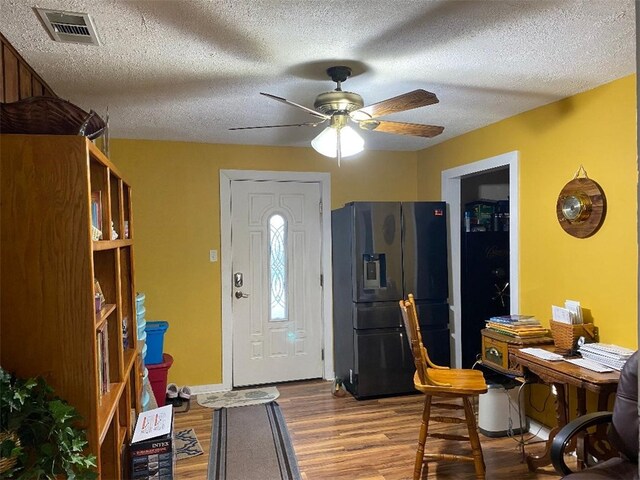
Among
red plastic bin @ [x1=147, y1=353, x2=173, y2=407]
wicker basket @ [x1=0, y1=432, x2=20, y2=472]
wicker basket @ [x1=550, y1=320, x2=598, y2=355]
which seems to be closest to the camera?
wicker basket @ [x1=0, y1=432, x2=20, y2=472]

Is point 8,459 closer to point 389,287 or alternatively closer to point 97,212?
point 97,212

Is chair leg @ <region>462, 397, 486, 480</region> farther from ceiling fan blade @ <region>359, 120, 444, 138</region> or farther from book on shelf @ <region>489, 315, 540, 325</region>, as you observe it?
ceiling fan blade @ <region>359, 120, 444, 138</region>

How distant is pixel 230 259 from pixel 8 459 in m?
2.93

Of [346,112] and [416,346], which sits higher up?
[346,112]

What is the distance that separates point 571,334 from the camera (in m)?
2.64

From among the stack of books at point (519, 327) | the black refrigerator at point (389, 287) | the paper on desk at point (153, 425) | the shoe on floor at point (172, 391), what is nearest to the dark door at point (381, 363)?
the black refrigerator at point (389, 287)

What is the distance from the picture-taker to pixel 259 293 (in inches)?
166

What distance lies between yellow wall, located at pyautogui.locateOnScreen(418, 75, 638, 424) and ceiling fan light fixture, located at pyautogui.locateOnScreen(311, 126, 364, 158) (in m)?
1.43

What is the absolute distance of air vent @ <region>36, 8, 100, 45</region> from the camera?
1721 millimetres

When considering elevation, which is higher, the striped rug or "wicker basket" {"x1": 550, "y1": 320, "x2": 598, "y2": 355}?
"wicker basket" {"x1": 550, "y1": 320, "x2": 598, "y2": 355}

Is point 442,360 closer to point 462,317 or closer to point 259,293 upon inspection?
point 462,317

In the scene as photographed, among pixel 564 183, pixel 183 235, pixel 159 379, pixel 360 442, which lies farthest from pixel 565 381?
pixel 183 235

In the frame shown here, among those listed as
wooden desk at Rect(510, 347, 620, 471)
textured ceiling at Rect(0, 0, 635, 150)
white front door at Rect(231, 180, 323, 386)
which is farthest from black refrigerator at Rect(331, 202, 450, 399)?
wooden desk at Rect(510, 347, 620, 471)

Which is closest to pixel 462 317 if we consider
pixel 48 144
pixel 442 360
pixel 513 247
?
pixel 442 360
